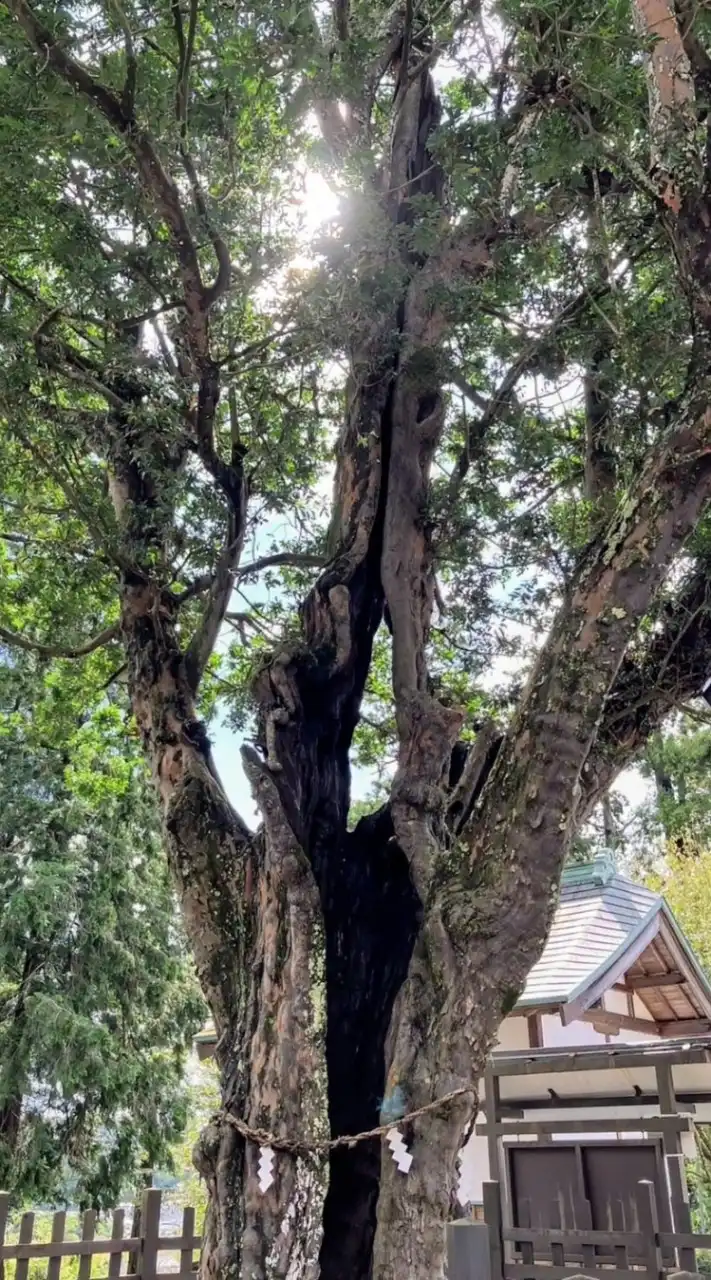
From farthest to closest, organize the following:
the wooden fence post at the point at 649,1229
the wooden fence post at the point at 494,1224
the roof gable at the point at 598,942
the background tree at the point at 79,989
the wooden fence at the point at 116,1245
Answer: the background tree at the point at 79,989, the roof gable at the point at 598,942, the wooden fence post at the point at 494,1224, the wooden fence at the point at 116,1245, the wooden fence post at the point at 649,1229

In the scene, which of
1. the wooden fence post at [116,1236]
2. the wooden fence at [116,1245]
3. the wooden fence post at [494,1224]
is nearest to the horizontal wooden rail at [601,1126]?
the wooden fence post at [494,1224]

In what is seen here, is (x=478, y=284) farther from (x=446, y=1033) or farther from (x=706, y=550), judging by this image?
(x=446, y=1033)

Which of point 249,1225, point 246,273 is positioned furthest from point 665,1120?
point 246,273

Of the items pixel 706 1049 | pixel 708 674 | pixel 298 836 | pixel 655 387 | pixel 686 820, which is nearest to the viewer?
pixel 298 836

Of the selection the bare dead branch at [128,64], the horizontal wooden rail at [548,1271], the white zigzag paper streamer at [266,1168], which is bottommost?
the horizontal wooden rail at [548,1271]

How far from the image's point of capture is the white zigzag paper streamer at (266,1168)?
3498mm

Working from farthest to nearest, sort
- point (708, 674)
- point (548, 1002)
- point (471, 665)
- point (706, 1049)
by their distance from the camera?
1. point (548, 1002)
2. point (471, 665)
3. point (706, 1049)
4. point (708, 674)

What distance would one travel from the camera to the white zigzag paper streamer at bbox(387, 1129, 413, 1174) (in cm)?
347

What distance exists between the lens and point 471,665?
7082 millimetres

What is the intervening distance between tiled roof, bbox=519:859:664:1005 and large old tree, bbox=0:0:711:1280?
11.2 ft

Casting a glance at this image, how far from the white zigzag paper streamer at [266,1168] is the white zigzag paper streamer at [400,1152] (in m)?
0.44

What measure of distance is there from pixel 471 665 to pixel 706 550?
2.25 metres

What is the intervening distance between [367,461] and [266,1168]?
3.61 metres

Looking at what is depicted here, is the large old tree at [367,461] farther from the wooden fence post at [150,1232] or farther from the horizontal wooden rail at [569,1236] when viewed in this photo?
the wooden fence post at [150,1232]
